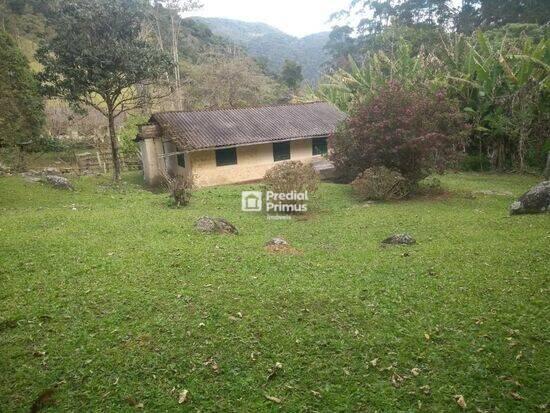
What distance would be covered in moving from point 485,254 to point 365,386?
4640mm

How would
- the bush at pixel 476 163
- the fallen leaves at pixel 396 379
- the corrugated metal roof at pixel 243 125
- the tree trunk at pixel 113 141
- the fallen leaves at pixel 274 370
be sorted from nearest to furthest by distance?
the fallen leaves at pixel 396 379 → the fallen leaves at pixel 274 370 → the tree trunk at pixel 113 141 → the corrugated metal roof at pixel 243 125 → the bush at pixel 476 163

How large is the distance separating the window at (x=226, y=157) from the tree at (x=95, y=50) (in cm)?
497

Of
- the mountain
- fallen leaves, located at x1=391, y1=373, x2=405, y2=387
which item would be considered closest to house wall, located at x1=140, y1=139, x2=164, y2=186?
fallen leaves, located at x1=391, y1=373, x2=405, y2=387

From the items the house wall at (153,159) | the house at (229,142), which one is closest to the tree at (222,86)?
the house at (229,142)

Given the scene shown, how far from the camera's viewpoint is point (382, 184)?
14.4m

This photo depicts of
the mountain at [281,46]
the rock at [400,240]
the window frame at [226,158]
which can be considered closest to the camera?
the rock at [400,240]

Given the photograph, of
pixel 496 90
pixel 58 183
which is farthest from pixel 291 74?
pixel 58 183

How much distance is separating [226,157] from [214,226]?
10.9m

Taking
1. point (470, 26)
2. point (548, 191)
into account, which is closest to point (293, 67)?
point (470, 26)

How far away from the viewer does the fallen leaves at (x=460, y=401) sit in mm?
3760

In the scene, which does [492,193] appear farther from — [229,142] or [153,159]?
[153,159]

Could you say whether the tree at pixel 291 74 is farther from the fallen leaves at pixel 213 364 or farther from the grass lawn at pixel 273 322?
the fallen leaves at pixel 213 364

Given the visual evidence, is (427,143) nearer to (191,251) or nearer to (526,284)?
(526,284)

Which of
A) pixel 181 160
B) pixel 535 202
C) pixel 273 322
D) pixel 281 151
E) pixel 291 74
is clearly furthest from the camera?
pixel 291 74
